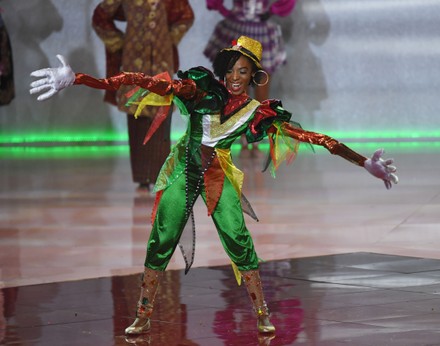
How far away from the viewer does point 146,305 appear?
4793 millimetres

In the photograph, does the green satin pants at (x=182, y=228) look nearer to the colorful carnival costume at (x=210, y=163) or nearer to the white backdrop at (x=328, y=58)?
the colorful carnival costume at (x=210, y=163)

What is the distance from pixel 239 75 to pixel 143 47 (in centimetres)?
539

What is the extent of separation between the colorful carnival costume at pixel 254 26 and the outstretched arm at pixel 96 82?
35.0ft

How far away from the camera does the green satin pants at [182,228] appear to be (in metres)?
4.82

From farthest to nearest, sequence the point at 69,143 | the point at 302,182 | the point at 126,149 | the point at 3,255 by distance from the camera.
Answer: the point at 69,143 → the point at 126,149 → the point at 302,182 → the point at 3,255

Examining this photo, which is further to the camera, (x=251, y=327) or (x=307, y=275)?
(x=307, y=275)

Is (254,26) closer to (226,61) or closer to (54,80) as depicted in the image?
(226,61)

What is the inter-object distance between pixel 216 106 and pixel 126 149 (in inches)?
504

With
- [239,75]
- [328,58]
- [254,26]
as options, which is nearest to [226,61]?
[239,75]

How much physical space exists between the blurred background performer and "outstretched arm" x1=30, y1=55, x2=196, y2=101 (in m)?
5.24

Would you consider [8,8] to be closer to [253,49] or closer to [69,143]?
[69,143]

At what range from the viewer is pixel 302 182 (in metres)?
11.5

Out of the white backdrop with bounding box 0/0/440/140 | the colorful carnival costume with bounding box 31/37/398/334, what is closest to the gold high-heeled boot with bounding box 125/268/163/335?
the colorful carnival costume with bounding box 31/37/398/334

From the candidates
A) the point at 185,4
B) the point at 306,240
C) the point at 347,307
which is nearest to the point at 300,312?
→ the point at 347,307
